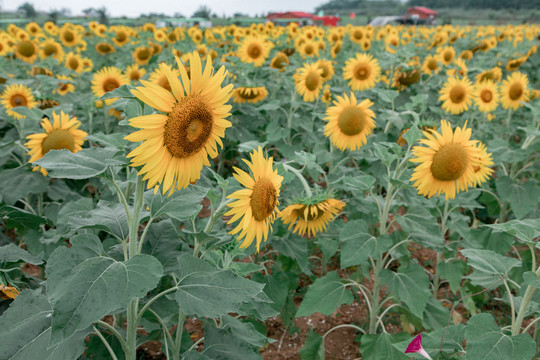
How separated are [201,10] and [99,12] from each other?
5.12m

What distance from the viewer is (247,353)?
1.57 m

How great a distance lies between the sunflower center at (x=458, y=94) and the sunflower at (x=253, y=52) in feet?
7.60

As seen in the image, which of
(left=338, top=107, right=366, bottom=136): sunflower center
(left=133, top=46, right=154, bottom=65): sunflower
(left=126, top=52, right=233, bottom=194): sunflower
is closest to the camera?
(left=126, top=52, right=233, bottom=194): sunflower

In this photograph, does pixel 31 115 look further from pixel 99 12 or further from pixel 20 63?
pixel 99 12

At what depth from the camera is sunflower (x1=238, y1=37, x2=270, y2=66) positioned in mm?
5383

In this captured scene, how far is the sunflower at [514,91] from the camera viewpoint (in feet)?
14.8

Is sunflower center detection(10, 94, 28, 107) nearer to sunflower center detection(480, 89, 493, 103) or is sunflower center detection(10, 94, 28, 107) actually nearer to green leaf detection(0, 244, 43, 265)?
green leaf detection(0, 244, 43, 265)

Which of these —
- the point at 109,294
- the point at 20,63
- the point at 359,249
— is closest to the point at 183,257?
the point at 109,294

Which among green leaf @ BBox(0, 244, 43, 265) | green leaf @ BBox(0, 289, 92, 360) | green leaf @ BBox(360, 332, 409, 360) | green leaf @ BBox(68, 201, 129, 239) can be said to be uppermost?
green leaf @ BBox(68, 201, 129, 239)

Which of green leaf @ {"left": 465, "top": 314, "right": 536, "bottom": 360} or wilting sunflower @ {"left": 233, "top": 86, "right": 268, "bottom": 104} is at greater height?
wilting sunflower @ {"left": 233, "top": 86, "right": 268, "bottom": 104}

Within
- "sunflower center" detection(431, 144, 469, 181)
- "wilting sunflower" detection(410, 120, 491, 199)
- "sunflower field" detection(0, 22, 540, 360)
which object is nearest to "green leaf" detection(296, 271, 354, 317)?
"sunflower field" detection(0, 22, 540, 360)

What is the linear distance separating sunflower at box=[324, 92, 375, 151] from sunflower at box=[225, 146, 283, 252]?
1.42 m

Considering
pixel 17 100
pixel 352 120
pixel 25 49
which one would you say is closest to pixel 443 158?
pixel 352 120

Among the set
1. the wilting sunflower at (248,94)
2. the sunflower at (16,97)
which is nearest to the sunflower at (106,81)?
the sunflower at (16,97)
